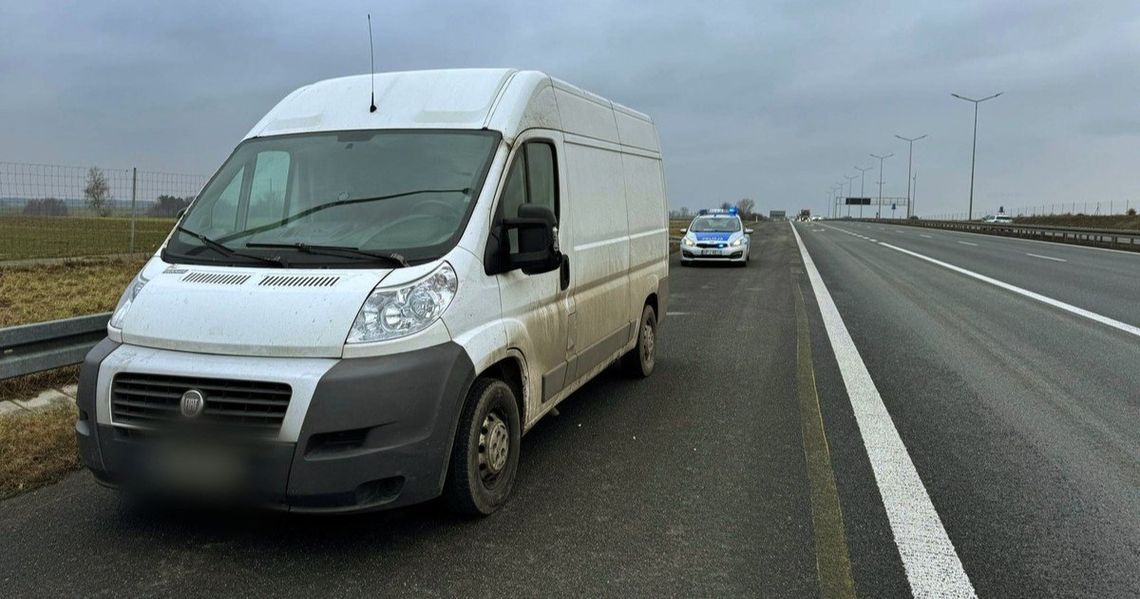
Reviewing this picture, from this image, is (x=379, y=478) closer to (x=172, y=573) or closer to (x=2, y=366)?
(x=172, y=573)

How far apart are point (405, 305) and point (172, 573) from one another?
1477 mm

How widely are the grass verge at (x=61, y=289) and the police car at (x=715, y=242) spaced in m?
13.4

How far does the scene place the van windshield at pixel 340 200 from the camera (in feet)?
12.4

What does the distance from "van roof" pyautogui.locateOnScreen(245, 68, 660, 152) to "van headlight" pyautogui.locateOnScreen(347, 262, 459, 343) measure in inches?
44.3

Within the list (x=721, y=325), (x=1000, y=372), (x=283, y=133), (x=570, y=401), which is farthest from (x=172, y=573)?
(x=721, y=325)

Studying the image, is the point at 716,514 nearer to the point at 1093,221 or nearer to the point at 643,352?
the point at 643,352

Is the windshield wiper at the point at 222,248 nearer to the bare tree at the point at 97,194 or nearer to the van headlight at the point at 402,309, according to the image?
the van headlight at the point at 402,309

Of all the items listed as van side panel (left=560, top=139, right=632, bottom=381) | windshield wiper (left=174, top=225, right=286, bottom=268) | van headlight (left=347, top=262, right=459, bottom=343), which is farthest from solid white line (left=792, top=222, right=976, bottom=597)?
windshield wiper (left=174, top=225, right=286, bottom=268)

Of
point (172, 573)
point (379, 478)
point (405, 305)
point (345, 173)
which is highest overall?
point (345, 173)

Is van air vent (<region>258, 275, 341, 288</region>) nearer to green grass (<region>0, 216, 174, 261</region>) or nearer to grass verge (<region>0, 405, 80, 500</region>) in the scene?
grass verge (<region>0, 405, 80, 500</region>)

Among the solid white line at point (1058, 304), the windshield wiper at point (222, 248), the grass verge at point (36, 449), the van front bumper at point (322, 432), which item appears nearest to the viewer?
the van front bumper at point (322, 432)

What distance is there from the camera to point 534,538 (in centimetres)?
367

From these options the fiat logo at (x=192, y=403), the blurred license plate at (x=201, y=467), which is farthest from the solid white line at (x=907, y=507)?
the fiat logo at (x=192, y=403)

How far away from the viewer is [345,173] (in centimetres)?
423
